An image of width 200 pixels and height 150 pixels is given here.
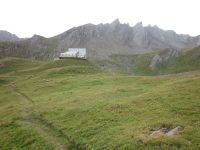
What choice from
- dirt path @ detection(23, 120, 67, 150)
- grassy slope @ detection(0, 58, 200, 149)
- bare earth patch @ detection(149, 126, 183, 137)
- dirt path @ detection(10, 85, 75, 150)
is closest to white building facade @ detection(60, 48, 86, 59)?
grassy slope @ detection(0, 58, 200, 149)

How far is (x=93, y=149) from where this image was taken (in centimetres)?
2812

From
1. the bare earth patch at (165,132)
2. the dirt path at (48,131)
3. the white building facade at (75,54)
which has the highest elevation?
the white building facade at (75,54)

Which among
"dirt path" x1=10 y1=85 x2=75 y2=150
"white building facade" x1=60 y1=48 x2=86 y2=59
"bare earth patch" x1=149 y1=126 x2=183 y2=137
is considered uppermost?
"white building facade" x1=60 y1=48 x2=86 y2=59

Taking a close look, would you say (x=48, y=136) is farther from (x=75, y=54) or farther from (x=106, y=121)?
(x=75, y=54)

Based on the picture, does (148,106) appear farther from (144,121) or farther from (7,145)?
(7,145)

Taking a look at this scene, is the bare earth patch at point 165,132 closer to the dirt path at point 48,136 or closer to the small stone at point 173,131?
the small stone at point 173,131

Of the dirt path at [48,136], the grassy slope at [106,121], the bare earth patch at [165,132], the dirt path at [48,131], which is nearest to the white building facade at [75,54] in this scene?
the grassy slope at [106,121]

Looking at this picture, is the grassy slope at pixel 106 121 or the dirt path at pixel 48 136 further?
the dirt path at pixel 48 136

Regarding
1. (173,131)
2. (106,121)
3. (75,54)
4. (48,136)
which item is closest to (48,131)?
(48,136)

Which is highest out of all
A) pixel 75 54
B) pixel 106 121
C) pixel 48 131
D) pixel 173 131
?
pixel 75 54

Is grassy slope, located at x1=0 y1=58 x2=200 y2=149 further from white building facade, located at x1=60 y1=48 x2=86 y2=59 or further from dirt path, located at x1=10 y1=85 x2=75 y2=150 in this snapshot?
white building facade, located at x1=60 y1=48 x2=86 y2=59

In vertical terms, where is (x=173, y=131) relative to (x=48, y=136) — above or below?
above

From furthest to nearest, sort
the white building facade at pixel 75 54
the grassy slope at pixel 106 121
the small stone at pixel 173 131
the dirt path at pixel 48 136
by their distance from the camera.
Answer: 1. the white building facade at pixel 75 54
2. the dirt path at pixel 48 136
3. the small stone at pixel 173 131
4. the grassy slope at pixel 106 121

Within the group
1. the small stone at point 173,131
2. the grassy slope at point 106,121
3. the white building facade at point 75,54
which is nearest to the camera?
the grassy slope at point 106,121
